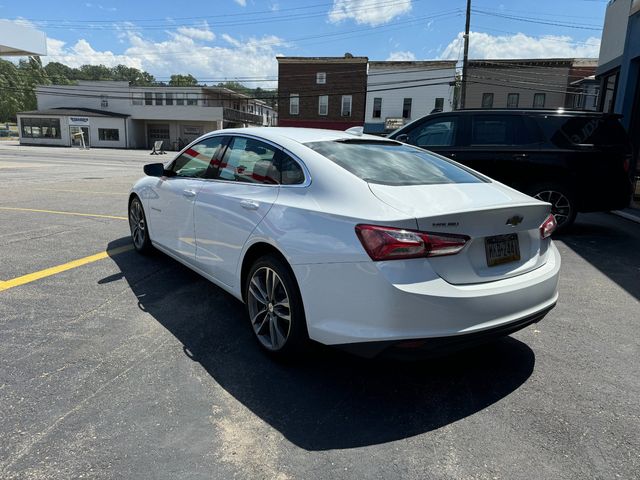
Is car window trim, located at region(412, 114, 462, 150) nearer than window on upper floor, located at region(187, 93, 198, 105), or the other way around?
car window trim, located at region(412, 114, 462, 150)

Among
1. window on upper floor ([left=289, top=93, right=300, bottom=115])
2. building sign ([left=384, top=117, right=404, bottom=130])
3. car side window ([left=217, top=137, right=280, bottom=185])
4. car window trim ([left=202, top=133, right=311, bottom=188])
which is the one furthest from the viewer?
window on upper floor ([left=289, top=93, right=300, bottom=115])

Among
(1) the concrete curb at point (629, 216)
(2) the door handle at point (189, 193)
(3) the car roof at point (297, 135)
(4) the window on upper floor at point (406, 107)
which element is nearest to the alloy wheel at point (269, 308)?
(3) the car roof at point (297, 135)

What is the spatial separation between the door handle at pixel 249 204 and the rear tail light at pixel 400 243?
1050mm

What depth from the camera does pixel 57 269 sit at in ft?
16.7

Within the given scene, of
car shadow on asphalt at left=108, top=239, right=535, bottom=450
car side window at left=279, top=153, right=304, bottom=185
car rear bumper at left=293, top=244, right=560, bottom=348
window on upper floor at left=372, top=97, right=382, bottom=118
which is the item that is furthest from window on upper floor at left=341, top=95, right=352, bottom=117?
car rear bumper at left=293, top=244, right=560, bottom=348

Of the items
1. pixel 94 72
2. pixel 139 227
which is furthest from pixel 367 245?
pixel 94 72

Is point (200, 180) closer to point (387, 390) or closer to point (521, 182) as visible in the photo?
point (387, 390)

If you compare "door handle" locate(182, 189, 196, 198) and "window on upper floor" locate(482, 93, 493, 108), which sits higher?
"window on upper floor" locate(482, 93, 493, 108)

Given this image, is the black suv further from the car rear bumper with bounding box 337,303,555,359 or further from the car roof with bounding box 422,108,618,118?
the car rear bumper with bounding box 337,303,555,359

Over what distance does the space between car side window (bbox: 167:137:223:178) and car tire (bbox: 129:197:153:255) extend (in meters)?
0.93

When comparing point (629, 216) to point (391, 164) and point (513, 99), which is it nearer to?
point (391, 164)

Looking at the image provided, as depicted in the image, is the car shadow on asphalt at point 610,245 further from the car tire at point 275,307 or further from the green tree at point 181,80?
the green tree at point 181,80

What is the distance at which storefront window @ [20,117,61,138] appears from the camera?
2144 inches

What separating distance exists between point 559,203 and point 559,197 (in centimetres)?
10
